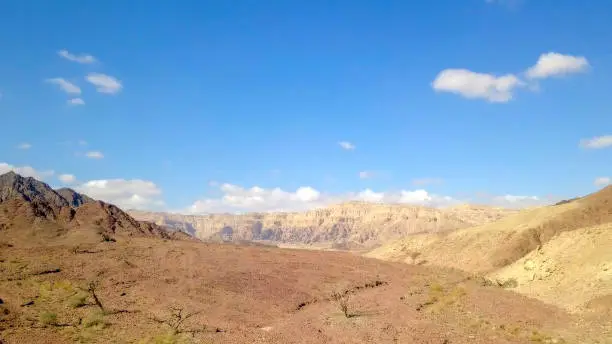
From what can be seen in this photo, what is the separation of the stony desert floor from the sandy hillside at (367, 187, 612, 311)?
2.84 m

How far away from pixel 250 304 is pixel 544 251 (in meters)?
25.8

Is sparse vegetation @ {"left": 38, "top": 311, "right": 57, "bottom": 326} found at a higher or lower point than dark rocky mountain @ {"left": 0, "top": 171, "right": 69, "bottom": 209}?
lower

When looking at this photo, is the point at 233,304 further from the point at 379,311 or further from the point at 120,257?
the point at 120,257

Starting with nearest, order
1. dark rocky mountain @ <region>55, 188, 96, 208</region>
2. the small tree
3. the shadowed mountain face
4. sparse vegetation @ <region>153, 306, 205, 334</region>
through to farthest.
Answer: sparse vegetation @ <region>153, 306, 205, 334</region> → the small tree → the shadowed mountain face → dark rocky mountain @ <region>55, 188, 96, 208</region>

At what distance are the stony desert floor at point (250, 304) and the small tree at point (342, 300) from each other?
9.6 inches

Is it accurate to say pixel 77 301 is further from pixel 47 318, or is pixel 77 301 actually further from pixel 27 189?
pixel 27 189

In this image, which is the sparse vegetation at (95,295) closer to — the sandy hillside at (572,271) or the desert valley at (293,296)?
the desert valley at (293,296)

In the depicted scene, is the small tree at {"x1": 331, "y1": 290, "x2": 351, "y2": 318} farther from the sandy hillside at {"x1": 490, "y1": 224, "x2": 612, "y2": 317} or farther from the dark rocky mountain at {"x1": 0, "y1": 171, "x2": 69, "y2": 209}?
the dark rocky mountain at {"x1": 0, "y1": 171, "x2": 69, "y2": 209}

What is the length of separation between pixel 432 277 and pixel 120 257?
27.7m

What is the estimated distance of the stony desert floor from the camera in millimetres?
21500

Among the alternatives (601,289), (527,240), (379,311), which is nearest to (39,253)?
(379,311)

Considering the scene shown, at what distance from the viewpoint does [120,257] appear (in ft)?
134

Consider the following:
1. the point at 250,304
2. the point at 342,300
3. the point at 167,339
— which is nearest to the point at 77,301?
the point at 167,339

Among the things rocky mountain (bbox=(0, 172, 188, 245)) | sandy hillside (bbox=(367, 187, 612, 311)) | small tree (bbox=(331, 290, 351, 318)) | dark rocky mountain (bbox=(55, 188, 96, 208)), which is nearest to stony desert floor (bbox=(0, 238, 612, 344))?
small tree (bbox=(331, 290, 351, 318))
